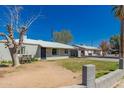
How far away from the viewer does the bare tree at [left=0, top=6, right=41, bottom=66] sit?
61.4 ft

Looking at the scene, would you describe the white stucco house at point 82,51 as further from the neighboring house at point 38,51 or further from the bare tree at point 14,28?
the bare tree at point 14,28

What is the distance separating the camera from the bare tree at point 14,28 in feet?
61.4

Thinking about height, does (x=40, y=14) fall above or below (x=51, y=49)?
above

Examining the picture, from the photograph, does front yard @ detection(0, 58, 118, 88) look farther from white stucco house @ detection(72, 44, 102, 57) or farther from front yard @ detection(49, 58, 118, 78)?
white stucco house @ detection(72, 44, 102, 57)

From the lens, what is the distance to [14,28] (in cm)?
1997

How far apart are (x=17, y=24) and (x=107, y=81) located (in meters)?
13.7

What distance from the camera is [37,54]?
1115 inches

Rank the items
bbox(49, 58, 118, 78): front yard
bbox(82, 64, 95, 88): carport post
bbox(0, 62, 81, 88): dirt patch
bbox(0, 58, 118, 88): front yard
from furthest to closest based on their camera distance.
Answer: bbox(49, 58, 118, 78): front yard, bbox(0, 58, 118, 88): front yard, bbox(0, 62, 81, 88): dirt patch, bbox(82, 64, 95, 88): carport post

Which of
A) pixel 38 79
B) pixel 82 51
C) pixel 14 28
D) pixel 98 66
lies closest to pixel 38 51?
pixel 14 28

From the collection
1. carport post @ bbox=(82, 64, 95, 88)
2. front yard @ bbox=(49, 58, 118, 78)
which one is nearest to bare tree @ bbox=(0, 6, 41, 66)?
front yard @ bbox=(49, 58, 118, 78)

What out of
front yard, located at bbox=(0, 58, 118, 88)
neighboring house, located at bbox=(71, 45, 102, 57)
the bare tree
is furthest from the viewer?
neighboring house, located at bbox=(71, 45, 102, 57)
